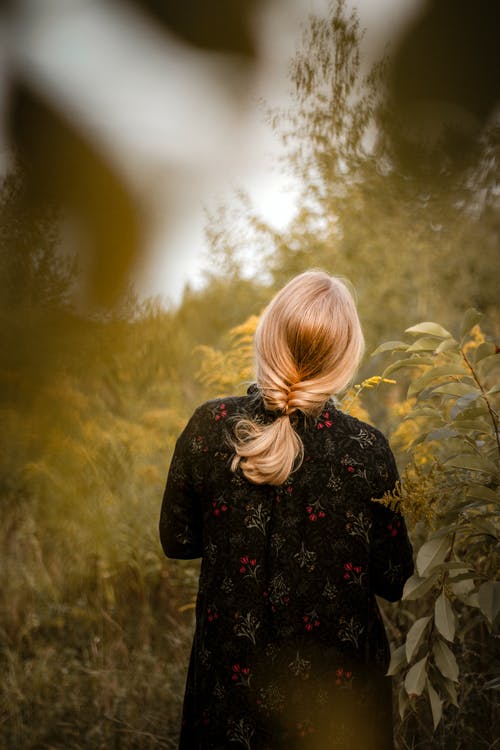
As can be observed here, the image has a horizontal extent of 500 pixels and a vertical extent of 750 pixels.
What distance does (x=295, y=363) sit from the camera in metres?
0.95

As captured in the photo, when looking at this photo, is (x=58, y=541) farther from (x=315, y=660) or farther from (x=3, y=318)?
(x=315, y=660)

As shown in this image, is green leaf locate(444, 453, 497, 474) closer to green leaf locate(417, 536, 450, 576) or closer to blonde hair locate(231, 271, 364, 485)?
green leaf locate(417, 536, 450, 576)

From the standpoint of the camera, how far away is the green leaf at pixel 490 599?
0.80 meters

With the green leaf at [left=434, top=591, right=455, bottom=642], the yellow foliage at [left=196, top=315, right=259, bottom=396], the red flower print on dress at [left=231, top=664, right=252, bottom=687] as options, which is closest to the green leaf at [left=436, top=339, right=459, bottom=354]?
the green leaf at [left=434, top=591, right=455, bottom=642]

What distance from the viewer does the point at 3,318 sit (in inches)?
52.9

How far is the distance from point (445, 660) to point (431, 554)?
0.16m

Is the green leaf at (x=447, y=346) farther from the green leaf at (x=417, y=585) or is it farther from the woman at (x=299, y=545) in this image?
the green leaf at (x=417, y=585)

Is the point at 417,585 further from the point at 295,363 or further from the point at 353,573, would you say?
the point at 295,363

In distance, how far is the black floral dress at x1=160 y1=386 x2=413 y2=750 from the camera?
0.95 m

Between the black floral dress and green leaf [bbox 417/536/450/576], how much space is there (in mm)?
145

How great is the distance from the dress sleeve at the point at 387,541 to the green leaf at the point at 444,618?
0.16 metres

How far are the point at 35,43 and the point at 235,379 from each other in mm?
1053

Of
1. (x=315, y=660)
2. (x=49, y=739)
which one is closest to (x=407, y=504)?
(x=315, y=660)

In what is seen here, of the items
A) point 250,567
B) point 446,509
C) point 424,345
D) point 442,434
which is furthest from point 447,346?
point 250,567
